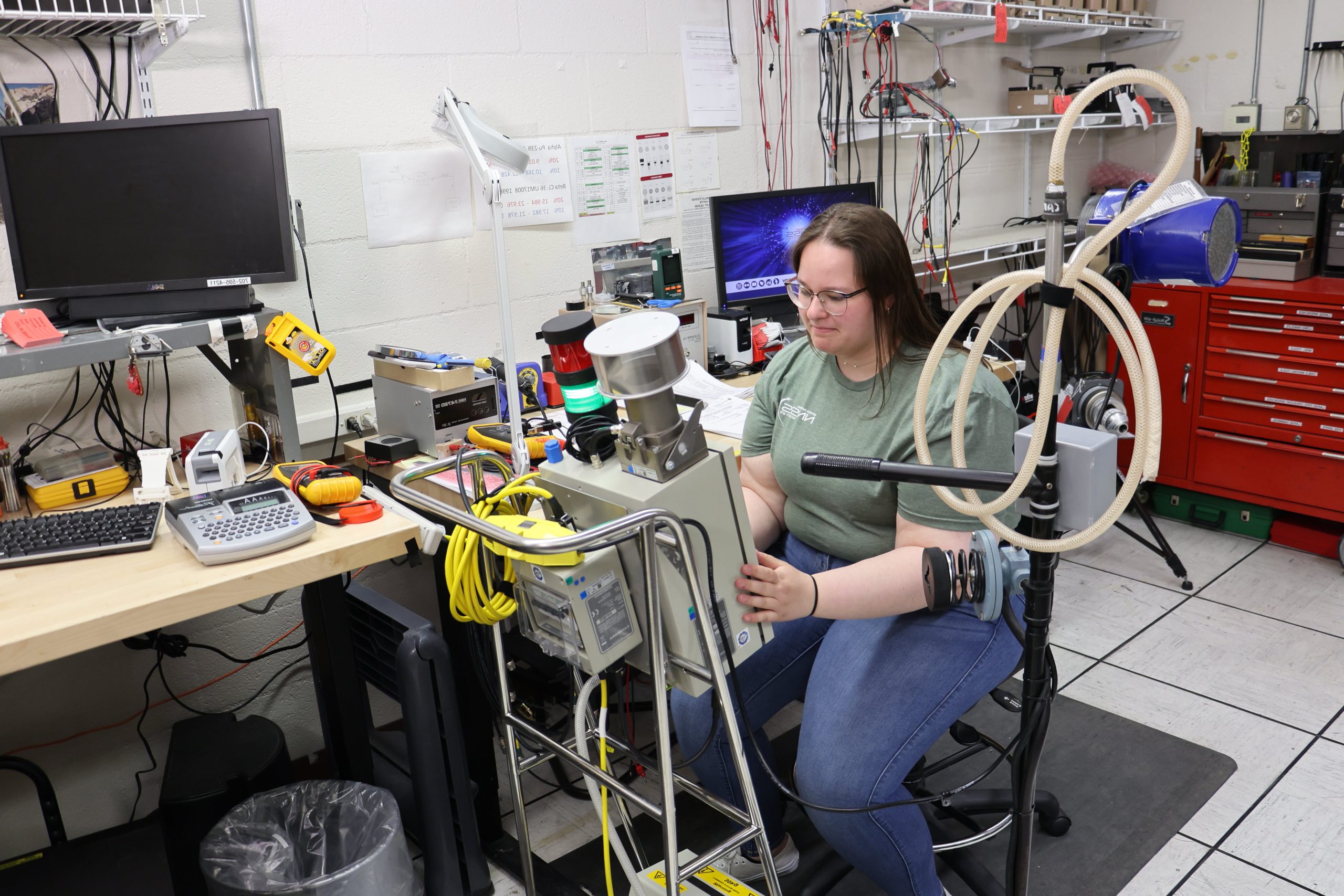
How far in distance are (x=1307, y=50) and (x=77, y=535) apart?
14.0ft

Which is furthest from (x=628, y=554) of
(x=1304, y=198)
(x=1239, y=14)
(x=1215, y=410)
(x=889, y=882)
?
(x=1239, y=14)

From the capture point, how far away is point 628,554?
1215 millimetres

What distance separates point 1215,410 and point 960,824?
2.00 meters

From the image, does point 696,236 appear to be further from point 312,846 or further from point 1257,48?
point 1257,48

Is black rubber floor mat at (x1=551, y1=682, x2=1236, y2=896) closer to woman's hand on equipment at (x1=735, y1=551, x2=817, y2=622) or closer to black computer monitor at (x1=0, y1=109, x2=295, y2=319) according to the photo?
woman's hand on equipment at (x1=735, y1=551, x2=817, y2=622)

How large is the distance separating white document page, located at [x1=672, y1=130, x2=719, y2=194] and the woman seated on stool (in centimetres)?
121

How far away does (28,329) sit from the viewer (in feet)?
5.39

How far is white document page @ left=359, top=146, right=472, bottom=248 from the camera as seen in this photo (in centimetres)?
231

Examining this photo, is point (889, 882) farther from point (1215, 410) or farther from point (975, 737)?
point (1215, 410)

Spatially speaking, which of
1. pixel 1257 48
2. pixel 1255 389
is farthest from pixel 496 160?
pixel 1257 48

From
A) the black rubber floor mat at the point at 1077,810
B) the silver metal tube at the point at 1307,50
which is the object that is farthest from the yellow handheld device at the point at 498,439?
the silver metal tube at the point at 1307,50

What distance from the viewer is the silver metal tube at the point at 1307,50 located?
3.64 m

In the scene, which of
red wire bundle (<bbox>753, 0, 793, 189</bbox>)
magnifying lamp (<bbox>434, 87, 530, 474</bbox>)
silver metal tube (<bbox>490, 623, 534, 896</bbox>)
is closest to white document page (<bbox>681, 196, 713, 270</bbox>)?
red wire bundle (<bbox>753, 0, 793, 189</bbox>)

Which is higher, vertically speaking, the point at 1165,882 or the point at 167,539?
the point at 167,539
